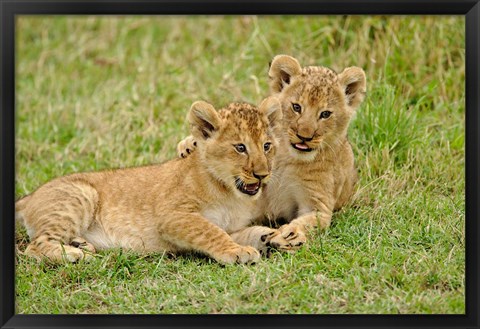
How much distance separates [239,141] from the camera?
6.89 meters

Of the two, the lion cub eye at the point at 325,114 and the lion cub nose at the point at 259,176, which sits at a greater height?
the lion cub eye at the point at 325,114

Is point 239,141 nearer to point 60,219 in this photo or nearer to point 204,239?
point 204,239

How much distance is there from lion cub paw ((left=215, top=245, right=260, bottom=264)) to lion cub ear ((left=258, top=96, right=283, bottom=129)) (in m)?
1.03

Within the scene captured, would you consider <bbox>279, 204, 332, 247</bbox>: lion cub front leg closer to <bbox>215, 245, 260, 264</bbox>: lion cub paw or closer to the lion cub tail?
<bbox>215, 245, 260, 264</bbox>: lion cub paw

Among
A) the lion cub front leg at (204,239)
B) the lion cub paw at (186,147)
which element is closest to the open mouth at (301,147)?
the lion cub paw at (186,147)

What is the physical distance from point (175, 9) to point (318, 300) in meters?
2.13

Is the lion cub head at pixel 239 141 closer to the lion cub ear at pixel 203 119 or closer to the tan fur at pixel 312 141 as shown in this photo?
the lion cub ear at pixel 203 119

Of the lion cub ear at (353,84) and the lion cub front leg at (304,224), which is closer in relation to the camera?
the lion cub front leg at (304,224)

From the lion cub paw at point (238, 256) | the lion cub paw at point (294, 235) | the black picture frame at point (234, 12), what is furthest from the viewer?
the lion cub paw at point (294, 235)

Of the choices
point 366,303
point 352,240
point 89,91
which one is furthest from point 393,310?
point 89,91

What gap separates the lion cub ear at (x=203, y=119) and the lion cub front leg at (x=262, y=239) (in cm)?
80

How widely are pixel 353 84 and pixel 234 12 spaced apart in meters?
2.12

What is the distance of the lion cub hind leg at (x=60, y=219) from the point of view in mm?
7062

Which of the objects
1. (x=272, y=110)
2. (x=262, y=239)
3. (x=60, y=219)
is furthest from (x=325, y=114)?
(x=60, y=219)
